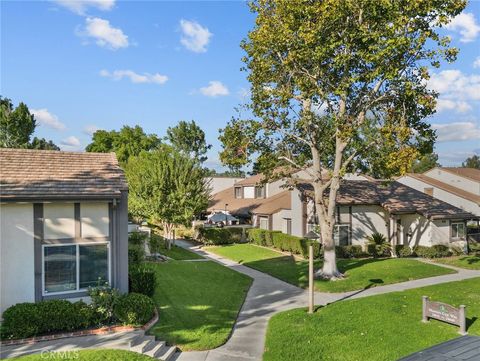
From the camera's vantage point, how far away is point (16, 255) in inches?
483

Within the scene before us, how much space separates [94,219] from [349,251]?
19822 millimetres

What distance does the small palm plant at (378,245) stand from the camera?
94.0ft

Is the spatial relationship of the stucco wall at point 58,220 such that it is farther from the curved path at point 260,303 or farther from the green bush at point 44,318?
the curved path at point 260,303

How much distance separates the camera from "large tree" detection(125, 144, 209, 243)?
2973cm

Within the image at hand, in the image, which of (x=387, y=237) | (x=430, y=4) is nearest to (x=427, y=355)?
(x=430, y=4)

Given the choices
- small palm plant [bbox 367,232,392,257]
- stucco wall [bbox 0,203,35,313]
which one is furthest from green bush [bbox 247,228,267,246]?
stucco wall [bbox 0,203,35,313]

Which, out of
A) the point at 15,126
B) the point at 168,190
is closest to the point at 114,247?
the point at 168,190

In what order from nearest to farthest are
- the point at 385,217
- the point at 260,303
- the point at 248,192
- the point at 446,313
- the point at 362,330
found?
the point at 362,330
the point at 446,313
the point at 260,303
the point at 385,217
the point at 248,192

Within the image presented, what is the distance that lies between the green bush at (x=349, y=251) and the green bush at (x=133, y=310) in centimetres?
1801

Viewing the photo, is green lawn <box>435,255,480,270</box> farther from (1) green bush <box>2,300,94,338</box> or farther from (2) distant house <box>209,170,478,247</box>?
(1) green bush <box>2,300,94,338</box>

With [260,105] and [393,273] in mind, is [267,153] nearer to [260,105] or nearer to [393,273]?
[260,105]

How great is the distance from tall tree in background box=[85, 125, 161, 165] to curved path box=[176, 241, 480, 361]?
1576 inches

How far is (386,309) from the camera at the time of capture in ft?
50.1

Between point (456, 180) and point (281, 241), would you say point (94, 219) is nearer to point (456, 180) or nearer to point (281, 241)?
point (281, 241)
